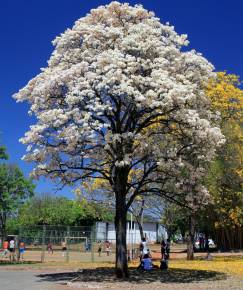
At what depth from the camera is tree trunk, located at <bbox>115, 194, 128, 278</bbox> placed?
20.8 m

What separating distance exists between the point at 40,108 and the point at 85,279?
7265 millimetres

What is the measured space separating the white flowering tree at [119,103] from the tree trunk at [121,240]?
41 mm

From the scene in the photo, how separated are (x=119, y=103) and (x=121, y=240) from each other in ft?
18.5

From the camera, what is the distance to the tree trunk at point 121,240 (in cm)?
2081

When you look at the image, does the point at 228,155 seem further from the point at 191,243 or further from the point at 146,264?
the point at 146,264

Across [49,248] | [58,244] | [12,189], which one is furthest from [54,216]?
[12,189]

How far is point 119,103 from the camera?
20.5m

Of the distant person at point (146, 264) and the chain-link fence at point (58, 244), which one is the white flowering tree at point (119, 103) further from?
the chain-link fence at point (58, 244)

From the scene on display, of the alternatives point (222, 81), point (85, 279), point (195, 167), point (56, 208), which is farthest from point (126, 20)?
point (56, 208)

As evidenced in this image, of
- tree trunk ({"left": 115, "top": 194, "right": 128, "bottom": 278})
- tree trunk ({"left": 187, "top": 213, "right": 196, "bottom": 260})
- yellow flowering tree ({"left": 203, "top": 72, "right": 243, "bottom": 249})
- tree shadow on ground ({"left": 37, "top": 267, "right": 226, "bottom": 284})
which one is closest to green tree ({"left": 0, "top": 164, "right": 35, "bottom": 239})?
tree trunk ({"left": 187, "top": 213, "right": 196, "bottom": 260})

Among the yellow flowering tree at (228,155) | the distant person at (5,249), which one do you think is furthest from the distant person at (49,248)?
the yellow flowering tree at (228,155)

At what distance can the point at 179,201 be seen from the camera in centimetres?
2247

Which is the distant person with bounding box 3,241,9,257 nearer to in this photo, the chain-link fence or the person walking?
the person walking

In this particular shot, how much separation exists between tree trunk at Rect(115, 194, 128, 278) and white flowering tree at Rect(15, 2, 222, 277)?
0.04 meters
